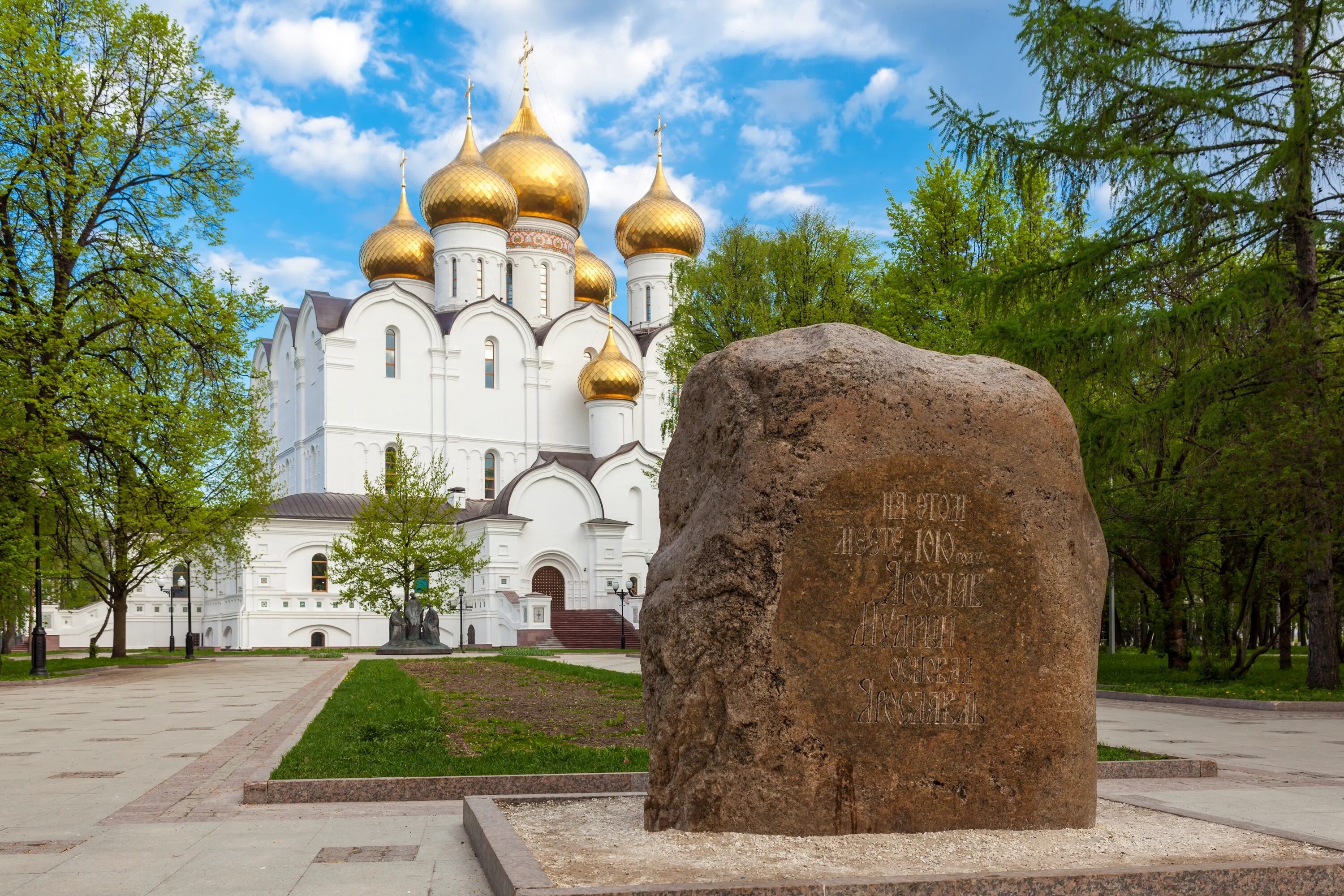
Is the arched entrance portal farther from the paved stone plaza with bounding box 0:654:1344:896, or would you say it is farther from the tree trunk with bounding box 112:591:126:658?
the paved stone plaza with bounding box 0:654:1344:896

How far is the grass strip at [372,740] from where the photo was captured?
8.19 metres

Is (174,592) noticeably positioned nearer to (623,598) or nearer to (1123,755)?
(623,598)

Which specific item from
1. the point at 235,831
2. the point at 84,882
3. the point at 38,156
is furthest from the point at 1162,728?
the point at 38,156

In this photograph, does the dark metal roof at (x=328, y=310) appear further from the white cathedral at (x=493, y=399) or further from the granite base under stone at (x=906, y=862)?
the granite base under stone at (x=906, y=862)

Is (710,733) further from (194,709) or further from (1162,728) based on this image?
(194,709)

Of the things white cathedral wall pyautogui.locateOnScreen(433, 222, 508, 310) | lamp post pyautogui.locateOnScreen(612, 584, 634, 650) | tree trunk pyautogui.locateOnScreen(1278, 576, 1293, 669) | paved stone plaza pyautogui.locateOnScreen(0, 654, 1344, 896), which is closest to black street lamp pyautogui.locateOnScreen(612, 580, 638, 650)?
lamp post pyautogui.locateOnScreen(612, 584, 634, 650)

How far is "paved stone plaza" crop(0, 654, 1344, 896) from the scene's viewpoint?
550cm

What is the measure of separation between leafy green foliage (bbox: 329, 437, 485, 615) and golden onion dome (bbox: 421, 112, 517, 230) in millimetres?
13829

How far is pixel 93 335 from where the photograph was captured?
21703 mm

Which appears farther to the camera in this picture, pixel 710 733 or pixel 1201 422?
pixel 1201 422

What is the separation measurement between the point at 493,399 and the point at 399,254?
26.4 feet

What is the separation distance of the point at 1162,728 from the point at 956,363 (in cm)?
804

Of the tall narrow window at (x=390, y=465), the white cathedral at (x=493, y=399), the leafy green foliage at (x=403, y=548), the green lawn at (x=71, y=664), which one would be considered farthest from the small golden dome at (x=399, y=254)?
the green lawn at (x=71, y=664)

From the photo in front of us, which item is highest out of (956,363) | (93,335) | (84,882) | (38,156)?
(38,156)
